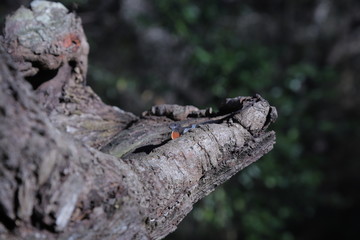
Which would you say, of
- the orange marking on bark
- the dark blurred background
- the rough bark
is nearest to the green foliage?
the dark blurred background

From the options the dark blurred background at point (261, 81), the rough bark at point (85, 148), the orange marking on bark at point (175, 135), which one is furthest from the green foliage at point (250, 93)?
the orange marking on bark at point (175, 135)

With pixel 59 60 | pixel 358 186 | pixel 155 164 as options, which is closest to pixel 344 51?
pixel 358 186

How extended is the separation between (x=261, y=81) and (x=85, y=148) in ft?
7.53

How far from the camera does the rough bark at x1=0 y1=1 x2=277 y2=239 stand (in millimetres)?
768

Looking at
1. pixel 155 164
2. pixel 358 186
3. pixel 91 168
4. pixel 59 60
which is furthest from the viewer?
pixel 358 186

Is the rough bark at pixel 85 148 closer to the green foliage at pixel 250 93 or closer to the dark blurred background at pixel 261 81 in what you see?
the dark blurred background at pixel 261 81

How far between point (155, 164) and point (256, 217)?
240cm

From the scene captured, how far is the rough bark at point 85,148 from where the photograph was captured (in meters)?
0.77

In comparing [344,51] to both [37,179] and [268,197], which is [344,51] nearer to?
[268,197]

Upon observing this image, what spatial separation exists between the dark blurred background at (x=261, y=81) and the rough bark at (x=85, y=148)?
942 mm

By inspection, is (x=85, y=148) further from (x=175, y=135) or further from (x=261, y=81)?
(x=261, y=81)

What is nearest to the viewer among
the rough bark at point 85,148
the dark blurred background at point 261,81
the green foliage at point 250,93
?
the rough bark at point 85,148

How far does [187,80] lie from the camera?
364 centimetres

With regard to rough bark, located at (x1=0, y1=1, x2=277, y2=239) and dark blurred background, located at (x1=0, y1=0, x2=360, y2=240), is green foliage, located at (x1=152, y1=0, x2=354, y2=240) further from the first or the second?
rough bark, located at (x1=0, y1=1, x2=277, y2=239)
